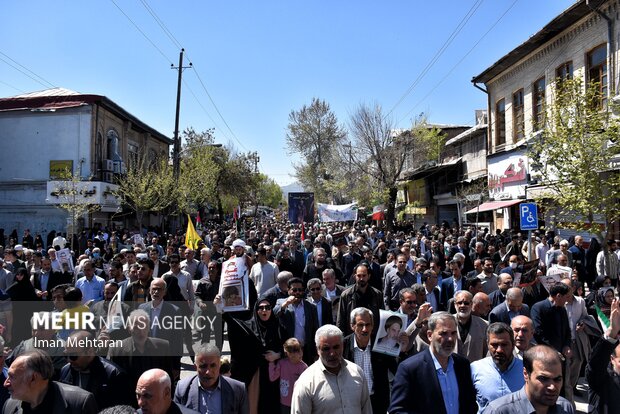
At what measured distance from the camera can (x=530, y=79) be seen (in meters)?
21.8

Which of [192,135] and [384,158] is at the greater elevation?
[192,135]

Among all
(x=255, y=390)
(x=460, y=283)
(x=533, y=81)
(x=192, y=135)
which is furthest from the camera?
(x=192, y=135)

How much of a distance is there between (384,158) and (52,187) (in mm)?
21416

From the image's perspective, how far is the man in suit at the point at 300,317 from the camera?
5.80 metres

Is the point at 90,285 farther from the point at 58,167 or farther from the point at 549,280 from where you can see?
the point at 58,167

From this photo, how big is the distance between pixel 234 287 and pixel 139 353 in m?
1.65

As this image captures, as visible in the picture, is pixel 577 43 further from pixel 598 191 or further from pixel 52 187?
pixel 52 187

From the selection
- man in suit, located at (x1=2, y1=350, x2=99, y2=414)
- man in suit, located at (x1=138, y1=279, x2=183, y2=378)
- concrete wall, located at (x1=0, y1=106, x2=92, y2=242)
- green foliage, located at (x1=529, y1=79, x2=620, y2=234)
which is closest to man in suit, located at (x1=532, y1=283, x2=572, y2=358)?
man in suit, located at (x1=138, y1=279, x2=183, y2=378)

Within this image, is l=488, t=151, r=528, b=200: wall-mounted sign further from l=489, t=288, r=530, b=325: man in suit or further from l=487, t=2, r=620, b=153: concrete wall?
l=489, t=288, r=530, b=325: man in suit

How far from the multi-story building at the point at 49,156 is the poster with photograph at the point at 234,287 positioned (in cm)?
2436

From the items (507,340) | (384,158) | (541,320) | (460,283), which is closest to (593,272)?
(460,283)

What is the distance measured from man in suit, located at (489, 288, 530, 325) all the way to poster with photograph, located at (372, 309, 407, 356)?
4.85ft

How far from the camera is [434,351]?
3730 millimetres

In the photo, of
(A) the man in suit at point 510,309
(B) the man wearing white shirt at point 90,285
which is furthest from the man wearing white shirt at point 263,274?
(A) the man in suit at point 510,309
